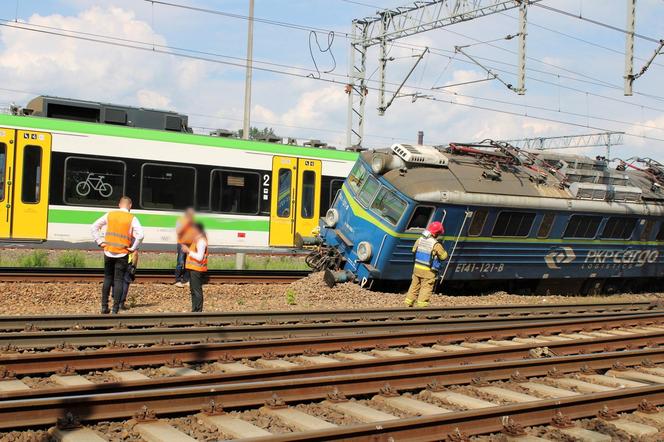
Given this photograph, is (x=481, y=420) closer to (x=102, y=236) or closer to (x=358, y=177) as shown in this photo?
(x=102, y=236)

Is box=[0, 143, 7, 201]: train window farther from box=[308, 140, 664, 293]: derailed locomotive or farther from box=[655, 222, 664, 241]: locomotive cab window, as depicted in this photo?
box=[655, 222, 664, 241]: locomotive cab window

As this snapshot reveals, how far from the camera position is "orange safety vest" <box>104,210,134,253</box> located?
440 inches

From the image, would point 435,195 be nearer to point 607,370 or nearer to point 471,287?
point 471,287

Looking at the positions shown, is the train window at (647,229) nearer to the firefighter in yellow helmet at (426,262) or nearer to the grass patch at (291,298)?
the firefighter in yellow helmet at (426,262)

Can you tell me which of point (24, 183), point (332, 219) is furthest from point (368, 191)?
point (24, 183)

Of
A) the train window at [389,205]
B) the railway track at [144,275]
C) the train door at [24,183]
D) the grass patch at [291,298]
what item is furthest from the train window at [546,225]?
the train door at [24,183]

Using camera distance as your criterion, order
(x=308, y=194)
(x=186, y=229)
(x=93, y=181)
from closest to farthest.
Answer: (x=186, y=229) → (x=93, y=181) → (x=308, y=194)

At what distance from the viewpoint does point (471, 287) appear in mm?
17859

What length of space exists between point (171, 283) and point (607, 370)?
959 centimetres

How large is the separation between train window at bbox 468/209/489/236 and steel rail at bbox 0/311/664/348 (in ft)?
10.7

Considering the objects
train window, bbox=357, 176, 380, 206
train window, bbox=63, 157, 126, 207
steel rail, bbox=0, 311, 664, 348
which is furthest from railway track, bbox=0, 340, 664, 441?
train window, bbox=63, 157, 126, 207

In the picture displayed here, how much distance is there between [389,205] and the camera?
49.9 feet

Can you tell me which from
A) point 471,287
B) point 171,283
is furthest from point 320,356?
point 471,287

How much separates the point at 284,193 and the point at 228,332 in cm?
1143
